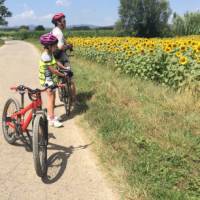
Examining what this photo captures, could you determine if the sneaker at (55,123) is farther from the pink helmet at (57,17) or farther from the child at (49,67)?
the pink helmet at (57,17)

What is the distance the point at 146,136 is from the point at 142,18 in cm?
5441

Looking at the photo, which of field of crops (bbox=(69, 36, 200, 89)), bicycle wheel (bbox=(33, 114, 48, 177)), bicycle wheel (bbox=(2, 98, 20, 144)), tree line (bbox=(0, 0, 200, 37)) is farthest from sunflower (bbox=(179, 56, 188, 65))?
tree line (bbox=(0, 0, 200, 37))

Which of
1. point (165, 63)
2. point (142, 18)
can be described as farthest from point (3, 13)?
point (165, 63)

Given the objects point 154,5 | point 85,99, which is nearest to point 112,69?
point 85,99

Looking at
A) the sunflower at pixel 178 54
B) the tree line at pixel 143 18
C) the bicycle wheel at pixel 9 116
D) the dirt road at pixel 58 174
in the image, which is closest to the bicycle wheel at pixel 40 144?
the dirt road at pixel 58 174

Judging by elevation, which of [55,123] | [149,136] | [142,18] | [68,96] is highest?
[142,18]

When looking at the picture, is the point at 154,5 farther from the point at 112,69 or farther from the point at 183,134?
the point at 183,134

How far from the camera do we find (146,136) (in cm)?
555

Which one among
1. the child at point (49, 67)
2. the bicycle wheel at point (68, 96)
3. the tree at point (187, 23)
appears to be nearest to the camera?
the child at point (49, 67)

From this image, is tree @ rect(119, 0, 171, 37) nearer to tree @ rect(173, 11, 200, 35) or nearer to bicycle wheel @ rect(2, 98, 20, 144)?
tree @ rect(173, 11, 200, 35)

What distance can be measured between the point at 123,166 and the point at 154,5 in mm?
57429

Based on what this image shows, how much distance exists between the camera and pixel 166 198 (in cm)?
378

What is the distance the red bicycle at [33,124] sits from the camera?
4.37 meters

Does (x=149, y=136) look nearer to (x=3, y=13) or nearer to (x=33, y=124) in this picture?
(x=33, y=124)
